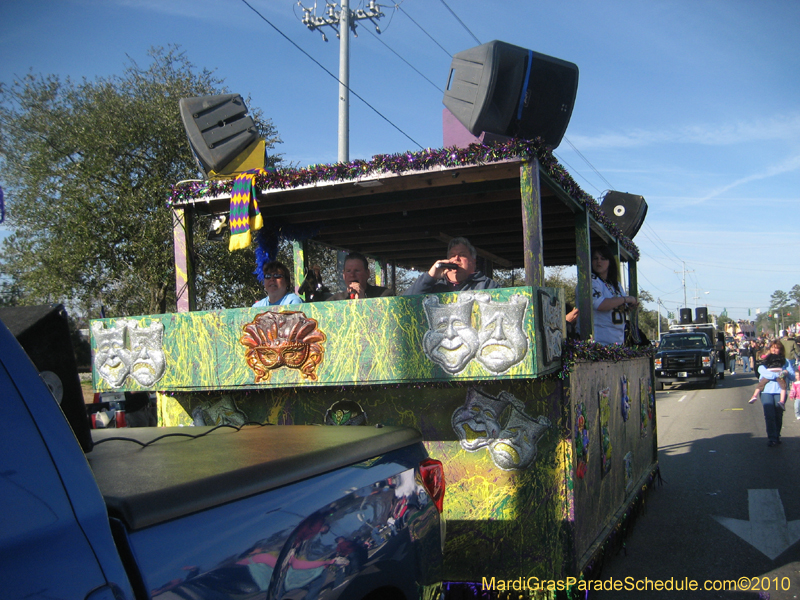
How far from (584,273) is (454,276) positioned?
51.1 inches

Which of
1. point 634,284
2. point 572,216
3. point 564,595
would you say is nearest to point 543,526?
point 564,595

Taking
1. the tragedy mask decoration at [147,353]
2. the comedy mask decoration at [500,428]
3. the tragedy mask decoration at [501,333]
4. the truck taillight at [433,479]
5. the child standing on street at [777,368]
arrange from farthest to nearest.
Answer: the child standing on street at [777,368], the tragedy mask decoration at [147,353], the comedy mask decoration at [500,428], the tragedy mask decoration at [501,333], the truck taillight at [433,479]

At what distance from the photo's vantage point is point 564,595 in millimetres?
3500

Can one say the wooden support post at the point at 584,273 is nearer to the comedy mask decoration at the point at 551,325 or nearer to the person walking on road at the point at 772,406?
the comedy mask decoration at the point at 551,325

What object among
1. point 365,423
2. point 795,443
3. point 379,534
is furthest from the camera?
point 795,443

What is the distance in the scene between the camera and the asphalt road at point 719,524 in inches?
179

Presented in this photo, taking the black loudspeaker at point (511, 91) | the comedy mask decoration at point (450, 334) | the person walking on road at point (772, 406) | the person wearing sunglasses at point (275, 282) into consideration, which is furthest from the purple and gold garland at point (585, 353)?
the person walking on road at point (772, 406)

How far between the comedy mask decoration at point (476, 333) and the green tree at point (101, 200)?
10.7m

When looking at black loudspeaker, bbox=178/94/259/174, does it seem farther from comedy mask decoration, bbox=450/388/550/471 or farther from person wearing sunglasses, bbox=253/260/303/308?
comedy mask decoration, bbox=450/388/550/471

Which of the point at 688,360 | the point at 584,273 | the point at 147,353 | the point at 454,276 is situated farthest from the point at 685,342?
the point at 147,353

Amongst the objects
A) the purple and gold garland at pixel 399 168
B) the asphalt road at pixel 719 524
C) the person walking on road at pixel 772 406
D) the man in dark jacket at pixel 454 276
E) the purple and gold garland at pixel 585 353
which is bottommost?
the asphalt road at pixel 719 524

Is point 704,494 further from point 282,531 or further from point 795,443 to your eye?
point 282,531

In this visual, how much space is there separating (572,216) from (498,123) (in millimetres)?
1944

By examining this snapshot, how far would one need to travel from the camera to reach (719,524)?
19.5 feet
